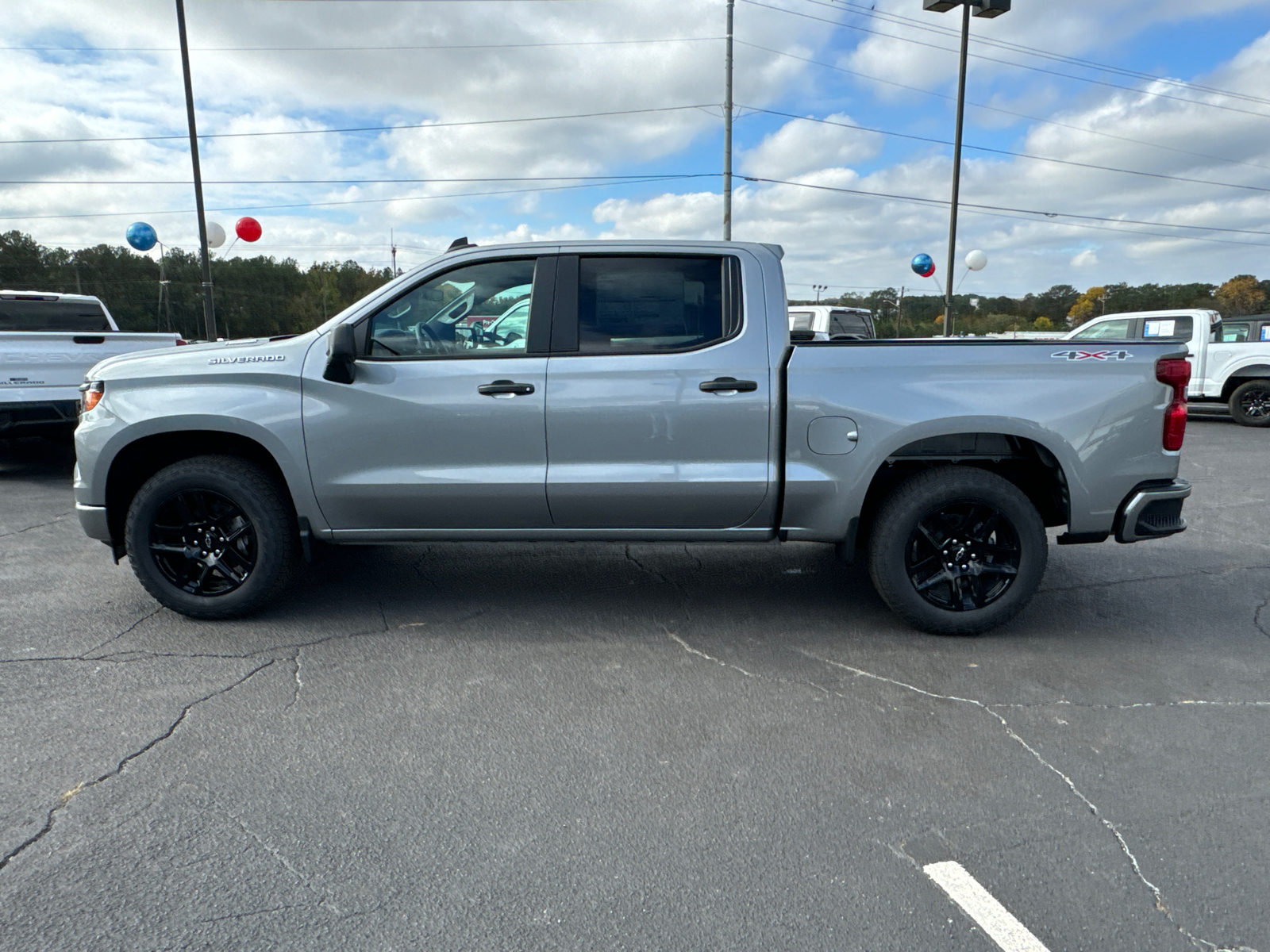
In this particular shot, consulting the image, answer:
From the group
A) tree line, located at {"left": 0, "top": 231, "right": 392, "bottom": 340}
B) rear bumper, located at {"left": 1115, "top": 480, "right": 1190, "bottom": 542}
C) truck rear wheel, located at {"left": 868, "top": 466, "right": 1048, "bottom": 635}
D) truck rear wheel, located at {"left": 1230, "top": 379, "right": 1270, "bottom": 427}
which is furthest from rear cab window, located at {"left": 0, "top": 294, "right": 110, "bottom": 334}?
tree line, located at {"left": 0, "top": 231, "right": 392, "bottom": 340}

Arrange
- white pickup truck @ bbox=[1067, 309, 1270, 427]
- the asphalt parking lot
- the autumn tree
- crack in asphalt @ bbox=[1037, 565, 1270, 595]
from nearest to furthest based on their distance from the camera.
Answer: the asphalt parking lot < crack in asphalt @ bbox=[1037, 565, 1270, 595] < white pickup truck @ bbox=[1067, 309, 1270, 427] < the autumn tree

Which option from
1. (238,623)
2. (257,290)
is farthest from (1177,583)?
(257,290)

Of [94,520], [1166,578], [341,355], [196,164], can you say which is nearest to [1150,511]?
[1166,578]

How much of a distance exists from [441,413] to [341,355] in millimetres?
535

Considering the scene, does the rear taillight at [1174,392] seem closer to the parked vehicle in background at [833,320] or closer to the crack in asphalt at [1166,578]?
the crack in asphalt at [1166,578]

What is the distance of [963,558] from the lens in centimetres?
432

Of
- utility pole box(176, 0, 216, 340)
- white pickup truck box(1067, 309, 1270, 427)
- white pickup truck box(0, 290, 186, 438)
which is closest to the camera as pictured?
white pickup truck box(0, 290, 186, 438)

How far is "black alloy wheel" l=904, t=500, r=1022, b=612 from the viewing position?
168 inches

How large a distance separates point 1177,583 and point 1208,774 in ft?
8.88

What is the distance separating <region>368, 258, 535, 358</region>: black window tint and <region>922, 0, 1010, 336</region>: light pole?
16.2 m

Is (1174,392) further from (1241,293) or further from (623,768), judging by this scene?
(1241,293)

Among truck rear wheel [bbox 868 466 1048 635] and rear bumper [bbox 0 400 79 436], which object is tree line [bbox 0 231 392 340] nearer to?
rear bumper [bbox 0 400 79 436]

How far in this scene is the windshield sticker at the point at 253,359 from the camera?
14.1 ft

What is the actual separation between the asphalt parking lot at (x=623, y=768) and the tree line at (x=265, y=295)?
35.4 metres
